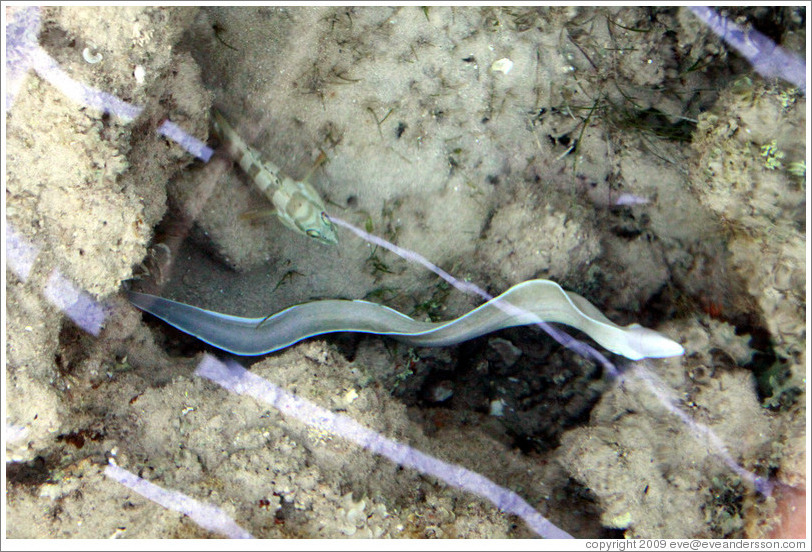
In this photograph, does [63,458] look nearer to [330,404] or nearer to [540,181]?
[330,404]

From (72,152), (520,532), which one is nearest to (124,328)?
(72,152)

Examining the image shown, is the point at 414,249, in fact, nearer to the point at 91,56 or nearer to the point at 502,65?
the point at 502,65

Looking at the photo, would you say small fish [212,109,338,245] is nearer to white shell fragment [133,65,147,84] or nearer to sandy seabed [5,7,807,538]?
sandy seabed [5,7,807,538]

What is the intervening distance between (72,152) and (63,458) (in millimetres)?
1699

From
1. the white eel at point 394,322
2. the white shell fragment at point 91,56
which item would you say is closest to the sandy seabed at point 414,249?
the white shell fragment at point 91,56

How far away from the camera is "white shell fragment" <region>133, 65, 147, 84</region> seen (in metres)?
2.54

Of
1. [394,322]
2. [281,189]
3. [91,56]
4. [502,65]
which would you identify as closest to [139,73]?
[91,56]

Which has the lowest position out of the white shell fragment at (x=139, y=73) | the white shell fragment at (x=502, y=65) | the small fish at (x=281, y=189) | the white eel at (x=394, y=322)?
the white eel at (x=394, y=322)

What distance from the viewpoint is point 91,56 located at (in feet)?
8.05

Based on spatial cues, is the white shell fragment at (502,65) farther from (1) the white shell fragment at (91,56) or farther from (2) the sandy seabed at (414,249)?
(1) the white shell fragment at (91,56)

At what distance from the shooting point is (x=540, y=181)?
353cm

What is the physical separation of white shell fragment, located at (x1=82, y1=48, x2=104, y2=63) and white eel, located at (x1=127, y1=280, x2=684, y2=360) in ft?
5.01

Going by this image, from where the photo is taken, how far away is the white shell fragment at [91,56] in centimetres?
244

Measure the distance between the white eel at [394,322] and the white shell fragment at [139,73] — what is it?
1.45m
